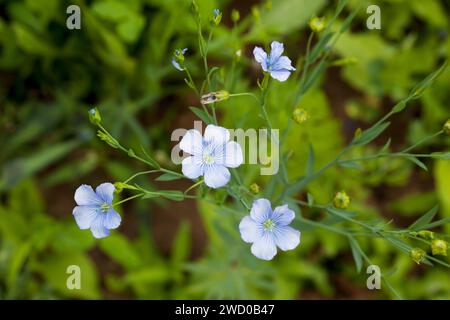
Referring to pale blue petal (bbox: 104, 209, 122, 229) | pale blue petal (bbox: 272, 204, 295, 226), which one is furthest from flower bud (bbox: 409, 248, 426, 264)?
pale blue petal (bbox: 104, 209, 122, 229)

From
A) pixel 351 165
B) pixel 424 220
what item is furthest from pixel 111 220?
A: pixel 424 220

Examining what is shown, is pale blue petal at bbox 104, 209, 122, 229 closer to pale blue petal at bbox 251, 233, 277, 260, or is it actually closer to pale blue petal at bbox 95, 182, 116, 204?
pale blue petal at bbox 95, 182, 116, 204

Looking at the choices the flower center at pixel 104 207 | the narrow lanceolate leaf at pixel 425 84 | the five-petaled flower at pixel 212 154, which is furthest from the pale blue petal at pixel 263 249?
the narrow lanceolate leaf at pixel 425 84

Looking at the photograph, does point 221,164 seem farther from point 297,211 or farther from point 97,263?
point 97,263

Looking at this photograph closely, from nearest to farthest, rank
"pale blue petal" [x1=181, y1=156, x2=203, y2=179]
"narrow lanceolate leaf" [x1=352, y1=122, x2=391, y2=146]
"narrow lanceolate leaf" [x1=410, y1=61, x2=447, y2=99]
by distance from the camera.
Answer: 1. "pale blue petal" [x1=181, y1=156, x2=203, y2=179]
2. "narrow lanceolate leaf" [x1=410, y1=61, x2=447, y2=99]
3. "narrow lanceolate leaf" [x1=352, y1=122, x2=391, y2=146]

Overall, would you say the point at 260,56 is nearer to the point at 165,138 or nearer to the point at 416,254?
the point at 416,254
